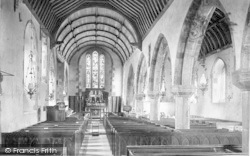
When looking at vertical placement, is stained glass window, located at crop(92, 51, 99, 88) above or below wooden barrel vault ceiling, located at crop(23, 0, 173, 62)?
below

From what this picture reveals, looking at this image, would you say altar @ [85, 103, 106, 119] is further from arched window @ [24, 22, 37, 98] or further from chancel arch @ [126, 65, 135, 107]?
arched window @ [24, 22, 37, 98]

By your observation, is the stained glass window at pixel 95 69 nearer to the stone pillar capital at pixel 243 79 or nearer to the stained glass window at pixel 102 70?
the stained glass window at pixel 102 70

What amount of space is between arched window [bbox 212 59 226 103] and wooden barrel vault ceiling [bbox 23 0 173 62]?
401 cm

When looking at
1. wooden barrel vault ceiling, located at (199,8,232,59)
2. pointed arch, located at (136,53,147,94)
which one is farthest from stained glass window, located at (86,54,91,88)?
wooden barrel vault ceiling, located at (199,8,232,59)

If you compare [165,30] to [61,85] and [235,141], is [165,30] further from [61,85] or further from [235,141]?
[61,85]

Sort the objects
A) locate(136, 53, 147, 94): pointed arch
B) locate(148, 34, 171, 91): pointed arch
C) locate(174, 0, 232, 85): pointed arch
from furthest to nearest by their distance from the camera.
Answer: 1. locate(136, 53, 147, 94): pointed arch
2. locate(148, 34, 171, 91): pointed arch
3. locate(174, 0, 232, 85): pointed arch

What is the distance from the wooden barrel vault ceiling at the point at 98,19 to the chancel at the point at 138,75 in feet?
0.20

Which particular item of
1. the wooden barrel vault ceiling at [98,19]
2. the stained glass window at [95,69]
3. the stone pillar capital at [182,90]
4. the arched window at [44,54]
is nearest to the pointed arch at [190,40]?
the stone pillar capital at [182,90]

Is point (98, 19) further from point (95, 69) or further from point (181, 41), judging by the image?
point (181, 41)

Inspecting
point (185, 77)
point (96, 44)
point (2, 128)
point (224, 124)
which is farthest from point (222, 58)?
point (96, 44)

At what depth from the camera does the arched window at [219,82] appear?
15.6 meters

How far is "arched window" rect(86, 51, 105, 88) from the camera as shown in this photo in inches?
1101

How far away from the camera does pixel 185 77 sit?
10.6 m

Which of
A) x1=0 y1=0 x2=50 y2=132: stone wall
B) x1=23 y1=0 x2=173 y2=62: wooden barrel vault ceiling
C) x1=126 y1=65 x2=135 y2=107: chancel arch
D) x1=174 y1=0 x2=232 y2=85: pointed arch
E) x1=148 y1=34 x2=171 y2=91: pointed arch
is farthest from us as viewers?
x1=126 y1=65 x2=135 y2=107: chancel arch
